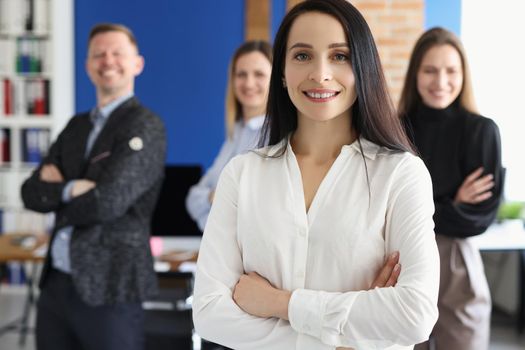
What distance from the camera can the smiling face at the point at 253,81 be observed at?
2852 millimetres

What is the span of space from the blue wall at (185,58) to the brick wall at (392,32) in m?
1.32

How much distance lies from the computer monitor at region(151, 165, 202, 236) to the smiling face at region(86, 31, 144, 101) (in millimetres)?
1363

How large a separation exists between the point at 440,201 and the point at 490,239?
2.27m

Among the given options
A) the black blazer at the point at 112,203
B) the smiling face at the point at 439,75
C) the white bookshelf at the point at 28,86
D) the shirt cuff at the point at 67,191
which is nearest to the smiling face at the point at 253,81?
the black blazer at the point at 112,203

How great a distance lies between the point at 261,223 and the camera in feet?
4.47

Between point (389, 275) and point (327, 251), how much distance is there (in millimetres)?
132

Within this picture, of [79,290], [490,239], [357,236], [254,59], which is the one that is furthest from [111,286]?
[490,239]

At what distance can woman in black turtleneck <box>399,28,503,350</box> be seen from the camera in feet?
7.44

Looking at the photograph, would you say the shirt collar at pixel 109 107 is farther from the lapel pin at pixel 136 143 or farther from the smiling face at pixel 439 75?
the smiling face at pixel 439 75

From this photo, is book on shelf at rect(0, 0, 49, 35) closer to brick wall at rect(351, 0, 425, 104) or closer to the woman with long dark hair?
brick wall at rect(351, 0, 425, 104)

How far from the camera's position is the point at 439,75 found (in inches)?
95.7

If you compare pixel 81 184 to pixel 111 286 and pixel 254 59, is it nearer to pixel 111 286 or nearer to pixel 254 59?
pixel 111 286

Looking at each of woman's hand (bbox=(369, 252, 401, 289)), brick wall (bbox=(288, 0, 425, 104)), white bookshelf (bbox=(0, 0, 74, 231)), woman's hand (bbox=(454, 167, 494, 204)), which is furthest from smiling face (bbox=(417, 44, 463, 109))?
white bookshelf (bbox=(0, 0, 74, 231))

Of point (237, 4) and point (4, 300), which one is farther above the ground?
point (237, 4)
